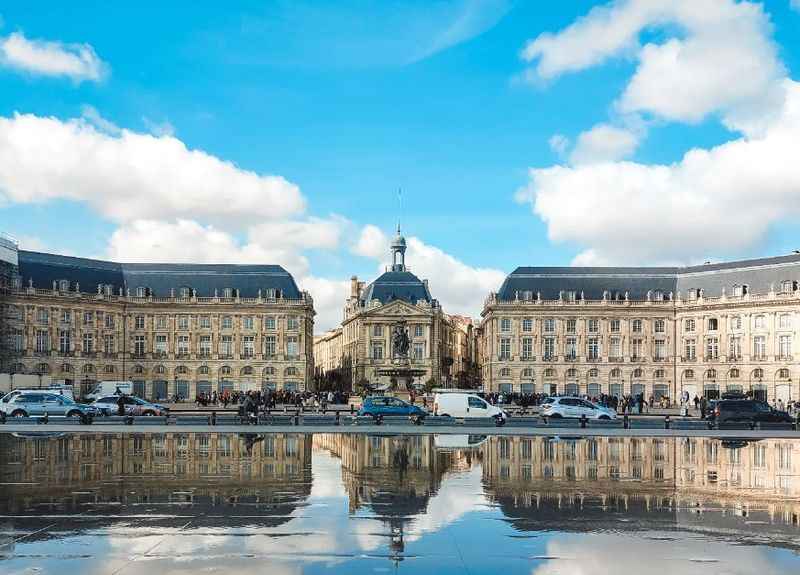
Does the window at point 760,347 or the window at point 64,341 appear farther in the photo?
Result: the window at point 64,341

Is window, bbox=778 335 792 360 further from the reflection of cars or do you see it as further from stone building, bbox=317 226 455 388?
the reflection of cars

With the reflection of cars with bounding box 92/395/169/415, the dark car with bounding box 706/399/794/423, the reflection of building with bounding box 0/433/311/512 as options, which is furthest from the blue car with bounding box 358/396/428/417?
the dark car with bounding box 706/399/794/423

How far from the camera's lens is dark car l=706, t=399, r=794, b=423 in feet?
180

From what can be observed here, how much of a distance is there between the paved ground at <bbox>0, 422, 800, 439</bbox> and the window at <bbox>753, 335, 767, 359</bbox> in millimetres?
73624

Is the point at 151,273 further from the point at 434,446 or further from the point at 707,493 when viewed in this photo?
the point at 707,493

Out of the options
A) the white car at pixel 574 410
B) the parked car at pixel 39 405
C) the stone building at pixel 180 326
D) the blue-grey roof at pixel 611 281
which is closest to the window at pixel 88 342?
the stone building at pixel 180 326

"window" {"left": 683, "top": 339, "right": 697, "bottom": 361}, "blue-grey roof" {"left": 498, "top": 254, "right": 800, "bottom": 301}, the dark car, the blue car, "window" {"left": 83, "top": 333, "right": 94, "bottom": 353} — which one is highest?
"blue-grey roof" {"left": 498, "top": 254, "right": 800, "bottom": 301}

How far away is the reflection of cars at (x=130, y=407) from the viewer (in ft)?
208

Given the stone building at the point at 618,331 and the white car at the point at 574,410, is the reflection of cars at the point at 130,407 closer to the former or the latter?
the white car at the point at 574,410

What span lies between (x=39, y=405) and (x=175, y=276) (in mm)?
76620

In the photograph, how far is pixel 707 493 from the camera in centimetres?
2384

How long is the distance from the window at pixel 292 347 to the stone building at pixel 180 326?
13 centimetres

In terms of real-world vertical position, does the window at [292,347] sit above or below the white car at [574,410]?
above

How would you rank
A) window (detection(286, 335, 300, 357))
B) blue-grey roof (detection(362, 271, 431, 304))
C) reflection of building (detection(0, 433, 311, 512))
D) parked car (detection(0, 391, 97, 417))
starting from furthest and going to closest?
blue-grey roof (detection(362, 271, 431, 304))
window (detection(286, 335, 300, 357))
parked car (detection(0, 391, 97, 417))
reflection of building (detection(0, 433, 311, 512))
